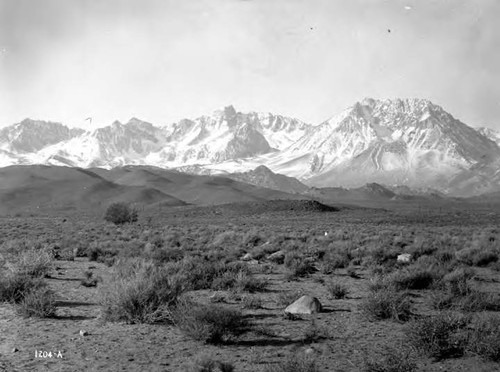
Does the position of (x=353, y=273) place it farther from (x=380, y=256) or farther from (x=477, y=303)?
(x=477, y=303)

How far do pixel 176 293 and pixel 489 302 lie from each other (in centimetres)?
841

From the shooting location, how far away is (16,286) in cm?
1502

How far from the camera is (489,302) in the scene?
14445 mm

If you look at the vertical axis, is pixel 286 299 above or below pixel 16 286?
below

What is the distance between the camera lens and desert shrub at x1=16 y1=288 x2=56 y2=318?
42.8 feet

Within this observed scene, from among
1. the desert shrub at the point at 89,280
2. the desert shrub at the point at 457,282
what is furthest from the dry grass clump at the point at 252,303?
the desert shrub at the point at 89,280

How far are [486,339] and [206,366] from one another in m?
5.40

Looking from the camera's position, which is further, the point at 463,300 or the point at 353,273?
the point at 353,273

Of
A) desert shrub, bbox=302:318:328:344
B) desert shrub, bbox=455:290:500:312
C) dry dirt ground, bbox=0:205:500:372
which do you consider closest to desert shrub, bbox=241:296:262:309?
dry dirt ground, bbox=0:205:500:372

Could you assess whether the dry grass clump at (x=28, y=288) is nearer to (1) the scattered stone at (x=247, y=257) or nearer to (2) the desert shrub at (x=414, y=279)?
(2) the desert shrub at (x=414, y=279)

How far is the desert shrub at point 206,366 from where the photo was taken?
A: 30.0ft

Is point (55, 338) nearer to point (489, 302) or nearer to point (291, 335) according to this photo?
point (291, 335)

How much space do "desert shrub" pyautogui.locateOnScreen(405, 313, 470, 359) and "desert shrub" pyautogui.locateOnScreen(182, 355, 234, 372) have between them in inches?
152

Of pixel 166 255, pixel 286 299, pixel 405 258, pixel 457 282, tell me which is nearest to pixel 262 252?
pixel 166 255
